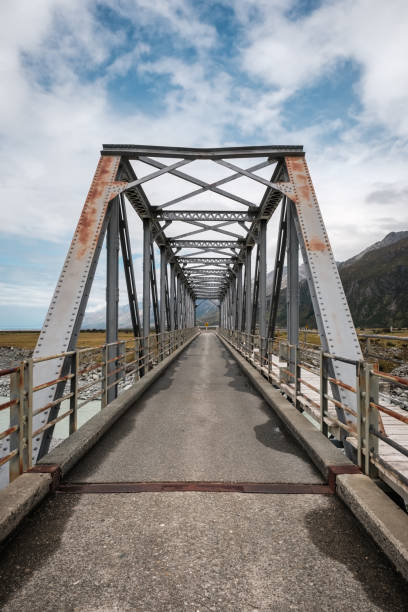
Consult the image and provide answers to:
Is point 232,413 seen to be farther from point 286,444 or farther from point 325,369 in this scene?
point 325,369

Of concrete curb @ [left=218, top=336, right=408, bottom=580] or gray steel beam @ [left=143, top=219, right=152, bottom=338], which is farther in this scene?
gray steel beam @ [left=143, top=219, right=152, bottom=338]

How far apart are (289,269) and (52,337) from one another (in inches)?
233

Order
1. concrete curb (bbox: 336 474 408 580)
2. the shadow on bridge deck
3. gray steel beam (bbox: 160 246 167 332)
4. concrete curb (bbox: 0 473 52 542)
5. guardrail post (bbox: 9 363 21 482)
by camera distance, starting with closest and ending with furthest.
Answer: concrete curb (bbox: 336 474 408 580), concrete curb (bbox: 0 473 52 542), guardrail post (bbox: 9 363 21 482), the shadow on bridge deck, gray steel beam (bbox: 160 246 167 332)

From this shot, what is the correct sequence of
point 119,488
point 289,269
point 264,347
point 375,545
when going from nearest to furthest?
point 375,545
point 119,488
point 289,269
point 264,347

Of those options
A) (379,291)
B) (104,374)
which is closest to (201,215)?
(104,374)

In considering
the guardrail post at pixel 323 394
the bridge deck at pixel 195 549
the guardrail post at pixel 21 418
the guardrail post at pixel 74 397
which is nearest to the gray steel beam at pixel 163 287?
the guardrail post at pixel 74 397

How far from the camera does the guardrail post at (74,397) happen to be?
5.13m

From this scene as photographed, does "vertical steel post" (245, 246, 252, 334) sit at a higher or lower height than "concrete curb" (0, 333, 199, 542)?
higher

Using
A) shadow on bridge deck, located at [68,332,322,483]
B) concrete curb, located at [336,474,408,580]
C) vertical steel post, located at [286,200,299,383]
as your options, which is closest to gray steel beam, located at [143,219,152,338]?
shadow on bridge deck, located at [68,332,322,483]

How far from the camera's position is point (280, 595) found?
2.21 m

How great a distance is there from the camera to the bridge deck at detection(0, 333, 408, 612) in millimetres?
2197

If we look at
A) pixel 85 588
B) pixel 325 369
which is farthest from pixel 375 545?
pixel 325 369

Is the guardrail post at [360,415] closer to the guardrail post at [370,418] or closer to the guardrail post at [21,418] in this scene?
the guardrail post at [370,418]

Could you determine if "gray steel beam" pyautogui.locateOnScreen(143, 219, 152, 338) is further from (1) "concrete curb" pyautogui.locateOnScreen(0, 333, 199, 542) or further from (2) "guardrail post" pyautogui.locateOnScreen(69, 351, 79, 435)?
(2) "guardrail post" pyautogui.locateOnScreen(69, 351, 79, 435)
